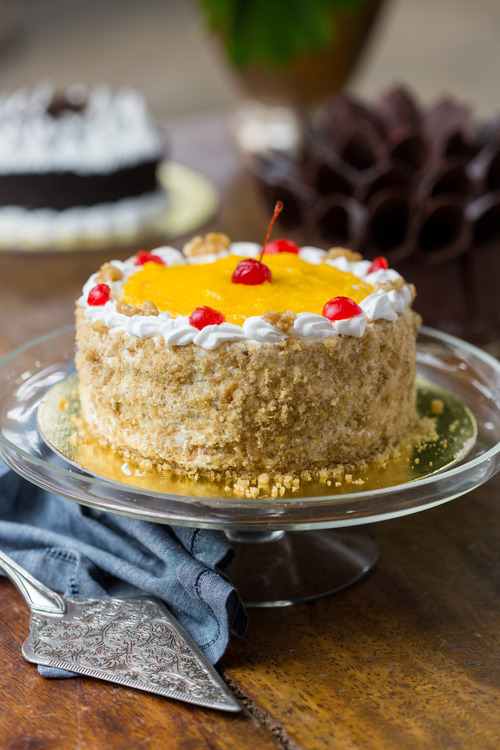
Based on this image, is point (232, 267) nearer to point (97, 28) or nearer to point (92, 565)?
point (92, 565)

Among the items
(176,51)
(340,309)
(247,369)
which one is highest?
(176,51)

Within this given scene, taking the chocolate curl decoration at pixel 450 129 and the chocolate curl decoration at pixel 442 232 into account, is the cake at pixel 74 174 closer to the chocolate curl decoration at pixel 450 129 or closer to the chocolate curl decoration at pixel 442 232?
the chocolate curl decoration at pixel 450 129

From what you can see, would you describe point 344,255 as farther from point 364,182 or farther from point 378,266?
point 364,182

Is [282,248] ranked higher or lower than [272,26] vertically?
lower

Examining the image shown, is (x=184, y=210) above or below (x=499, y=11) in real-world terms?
below

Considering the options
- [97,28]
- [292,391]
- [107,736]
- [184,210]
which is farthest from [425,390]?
[97,28]

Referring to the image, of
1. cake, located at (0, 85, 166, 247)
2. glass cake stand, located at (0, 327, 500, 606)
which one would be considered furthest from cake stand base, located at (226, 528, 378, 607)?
cake, located at (0, 85, 166, 247)

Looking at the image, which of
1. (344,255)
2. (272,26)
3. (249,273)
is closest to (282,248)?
(344,255)
